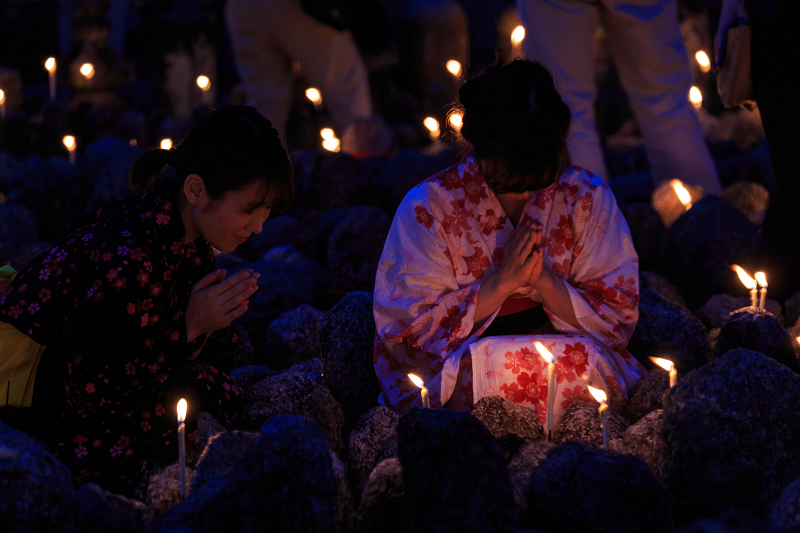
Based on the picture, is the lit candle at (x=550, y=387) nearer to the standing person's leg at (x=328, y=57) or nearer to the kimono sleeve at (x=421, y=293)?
the kimono sleeve at (x=421, y=293)

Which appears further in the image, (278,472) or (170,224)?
(170,224)

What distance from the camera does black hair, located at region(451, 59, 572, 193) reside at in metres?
1.99

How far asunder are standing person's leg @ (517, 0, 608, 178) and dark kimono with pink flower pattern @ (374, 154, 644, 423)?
1603 millimetres

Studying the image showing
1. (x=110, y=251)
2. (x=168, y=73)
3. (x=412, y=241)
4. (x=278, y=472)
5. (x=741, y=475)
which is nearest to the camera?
(x=278, y=472)

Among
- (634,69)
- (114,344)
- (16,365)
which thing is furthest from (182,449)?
(634,69)

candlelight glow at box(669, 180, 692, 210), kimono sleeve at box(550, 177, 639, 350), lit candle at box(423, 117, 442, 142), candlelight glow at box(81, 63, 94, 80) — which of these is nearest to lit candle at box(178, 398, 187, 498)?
kimono sleeve at box(550, 177, 639, 350)

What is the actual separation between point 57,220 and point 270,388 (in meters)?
2.63

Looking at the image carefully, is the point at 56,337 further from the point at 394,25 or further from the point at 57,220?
the point at 394,25

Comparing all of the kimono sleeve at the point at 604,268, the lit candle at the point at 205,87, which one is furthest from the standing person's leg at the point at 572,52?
the lit candle at the point at 205,87

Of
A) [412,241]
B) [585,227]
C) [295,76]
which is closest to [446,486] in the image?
[412,241]

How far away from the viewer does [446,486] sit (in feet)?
4.44

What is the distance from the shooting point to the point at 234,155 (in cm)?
192

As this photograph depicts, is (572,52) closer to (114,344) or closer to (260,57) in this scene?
(260,57)

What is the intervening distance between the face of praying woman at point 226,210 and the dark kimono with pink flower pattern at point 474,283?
0.43m
